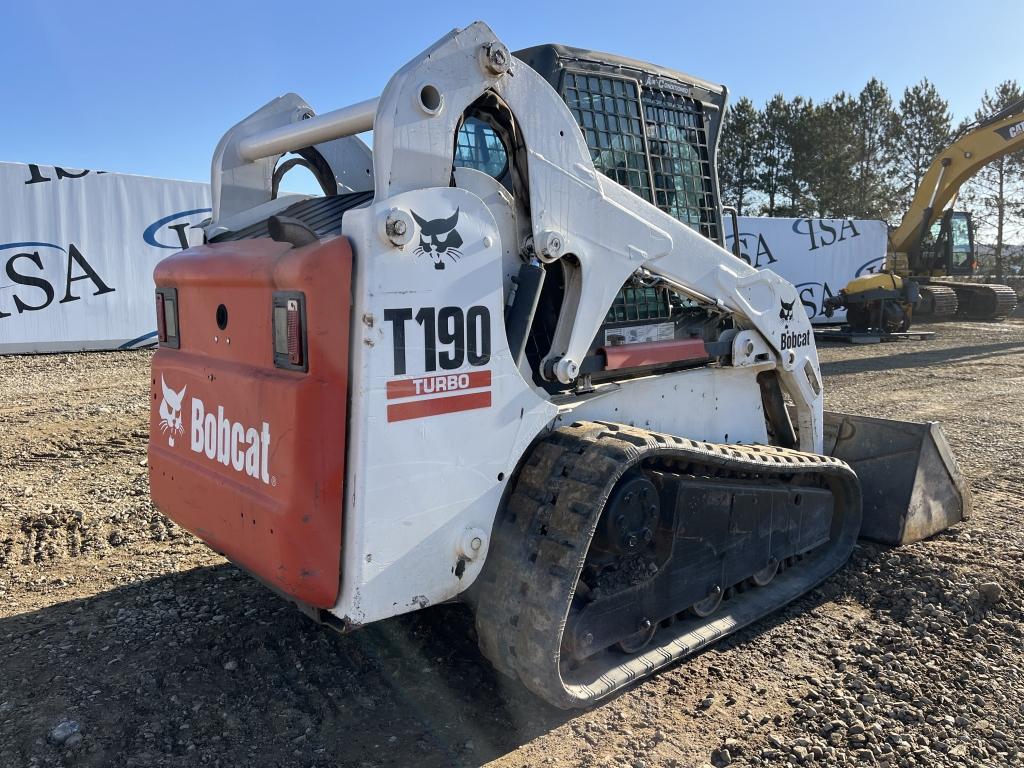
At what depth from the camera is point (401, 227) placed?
2.39 metres

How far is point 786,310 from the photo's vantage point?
13.8ft

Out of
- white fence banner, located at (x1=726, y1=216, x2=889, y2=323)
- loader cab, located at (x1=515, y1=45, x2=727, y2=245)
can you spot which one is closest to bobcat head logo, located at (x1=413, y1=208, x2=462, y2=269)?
loader cab, located at (x1=515, y1=45, x2=727, y2=245)

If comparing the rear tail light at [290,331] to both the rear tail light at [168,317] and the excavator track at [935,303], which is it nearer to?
Result: the rear tail light at [168,317]

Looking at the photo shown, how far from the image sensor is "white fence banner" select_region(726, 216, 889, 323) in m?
19.3

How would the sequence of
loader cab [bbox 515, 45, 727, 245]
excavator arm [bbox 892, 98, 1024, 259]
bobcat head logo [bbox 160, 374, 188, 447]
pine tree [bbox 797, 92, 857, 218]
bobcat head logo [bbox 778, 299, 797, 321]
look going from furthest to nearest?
pine tree [bbox 797, 92, 857, 218], excavator arm [bbox 892, 98, 1024, 259], bobcat head logo [bbox 778, 299, 797, 321], loader cab [bbox 515, 45, 727, 245], bobcat head logo [bbox 160, 374, 188, 447]

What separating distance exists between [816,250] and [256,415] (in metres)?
19.9

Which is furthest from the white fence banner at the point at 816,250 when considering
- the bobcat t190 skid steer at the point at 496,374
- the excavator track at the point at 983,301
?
the bobcat t190 skid steer at the point at 496,374

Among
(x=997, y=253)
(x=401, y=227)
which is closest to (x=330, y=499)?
(x=401, y=227)

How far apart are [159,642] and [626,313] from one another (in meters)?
2.49

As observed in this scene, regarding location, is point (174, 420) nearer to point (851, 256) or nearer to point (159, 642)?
point (159, 642)

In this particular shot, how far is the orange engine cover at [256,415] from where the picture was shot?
2.41m

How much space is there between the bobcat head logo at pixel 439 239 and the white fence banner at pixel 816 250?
17.2m

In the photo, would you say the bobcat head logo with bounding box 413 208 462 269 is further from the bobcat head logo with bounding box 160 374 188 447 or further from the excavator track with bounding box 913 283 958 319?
the excavator track with bounding box 913 283 958 319

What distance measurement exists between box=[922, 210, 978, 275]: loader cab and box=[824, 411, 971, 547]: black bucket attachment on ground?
59.3 ft
